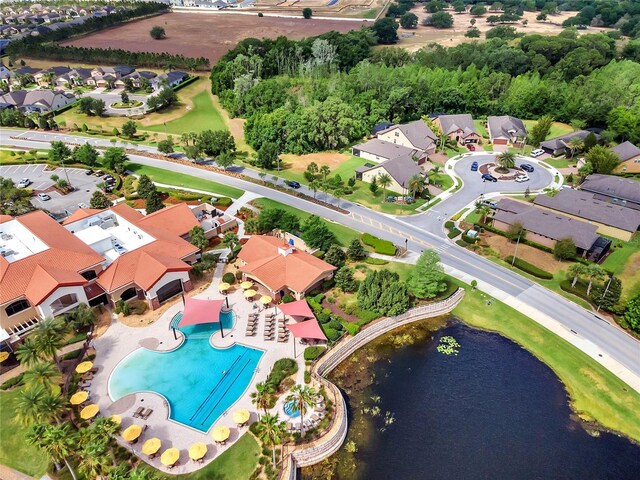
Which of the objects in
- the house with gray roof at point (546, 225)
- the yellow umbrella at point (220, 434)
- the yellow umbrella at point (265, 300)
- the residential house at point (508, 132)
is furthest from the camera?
the residential house at point (508, 132)

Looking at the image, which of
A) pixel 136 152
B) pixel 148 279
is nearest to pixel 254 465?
pixel 148 279

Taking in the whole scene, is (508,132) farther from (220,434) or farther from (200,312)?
(220,434)

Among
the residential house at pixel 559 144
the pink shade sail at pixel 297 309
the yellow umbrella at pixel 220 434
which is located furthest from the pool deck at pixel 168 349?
the residential house at pixel 559 144

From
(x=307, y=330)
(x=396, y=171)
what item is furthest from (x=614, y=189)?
(x=307, y=330)

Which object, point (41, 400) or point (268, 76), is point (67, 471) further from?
point (268, 76)

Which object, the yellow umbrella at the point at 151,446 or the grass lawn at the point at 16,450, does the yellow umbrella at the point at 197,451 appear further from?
the grass lawn at the point at 16,450
